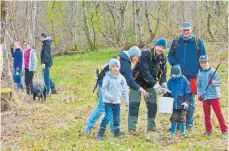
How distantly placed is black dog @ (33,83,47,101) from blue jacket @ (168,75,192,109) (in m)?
5.95

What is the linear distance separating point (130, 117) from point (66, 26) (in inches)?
1189

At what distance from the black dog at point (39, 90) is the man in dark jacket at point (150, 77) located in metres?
5.34

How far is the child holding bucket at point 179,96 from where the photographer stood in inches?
354

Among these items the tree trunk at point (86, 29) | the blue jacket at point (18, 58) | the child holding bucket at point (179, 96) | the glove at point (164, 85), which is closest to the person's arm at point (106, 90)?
the glove at point (164, 85)

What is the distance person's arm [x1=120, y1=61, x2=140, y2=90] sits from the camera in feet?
29.0

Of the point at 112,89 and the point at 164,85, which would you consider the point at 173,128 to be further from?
the point at 112,89

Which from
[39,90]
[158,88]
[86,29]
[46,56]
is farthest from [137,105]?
[86,29]

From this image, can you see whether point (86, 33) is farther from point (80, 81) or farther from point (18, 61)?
point (18, 61)

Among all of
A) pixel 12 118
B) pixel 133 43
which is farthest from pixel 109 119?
pixel 133 43

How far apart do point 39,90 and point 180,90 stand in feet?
20.1

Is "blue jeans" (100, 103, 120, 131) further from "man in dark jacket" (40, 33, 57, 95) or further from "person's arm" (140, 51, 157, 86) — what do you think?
"man in dark jacket" (40, 33, 57, 95)

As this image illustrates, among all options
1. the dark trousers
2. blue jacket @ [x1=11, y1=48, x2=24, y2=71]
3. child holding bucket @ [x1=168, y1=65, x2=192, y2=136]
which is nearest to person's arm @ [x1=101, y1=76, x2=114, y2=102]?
child holding bucket @ [x1=168, y1=65, x2=192, y2=136]

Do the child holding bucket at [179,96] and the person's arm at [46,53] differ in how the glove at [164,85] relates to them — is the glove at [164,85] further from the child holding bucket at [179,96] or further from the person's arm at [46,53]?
the person's arm at [46,53]

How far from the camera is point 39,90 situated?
1413 cm
